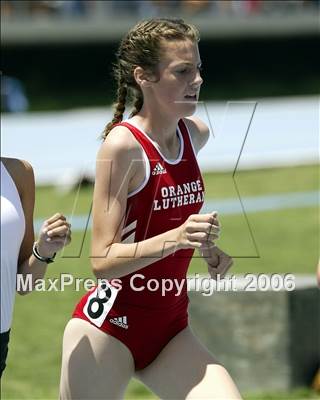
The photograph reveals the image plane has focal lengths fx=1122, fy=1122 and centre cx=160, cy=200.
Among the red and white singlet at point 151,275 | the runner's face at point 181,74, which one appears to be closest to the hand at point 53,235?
the red and white singlet at point 151,275

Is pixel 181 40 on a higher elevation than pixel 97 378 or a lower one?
higher

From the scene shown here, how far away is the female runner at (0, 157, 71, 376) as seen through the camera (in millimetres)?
3938

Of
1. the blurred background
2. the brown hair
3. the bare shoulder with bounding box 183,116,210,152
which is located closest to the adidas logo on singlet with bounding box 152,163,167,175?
the brown hair

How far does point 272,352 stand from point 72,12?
21.4 m

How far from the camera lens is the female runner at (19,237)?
3938 mm

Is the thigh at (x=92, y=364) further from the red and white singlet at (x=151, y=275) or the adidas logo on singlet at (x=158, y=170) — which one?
the adidas logo on singlet at (x=158, y=170)

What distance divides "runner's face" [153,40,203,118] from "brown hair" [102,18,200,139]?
32 mm

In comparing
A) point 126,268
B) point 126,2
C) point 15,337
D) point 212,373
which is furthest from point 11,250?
point 126,2

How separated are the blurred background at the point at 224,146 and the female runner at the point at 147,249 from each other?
0.91m

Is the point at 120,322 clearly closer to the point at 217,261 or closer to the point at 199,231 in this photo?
the point at 217,261

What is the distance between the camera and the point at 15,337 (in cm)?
859

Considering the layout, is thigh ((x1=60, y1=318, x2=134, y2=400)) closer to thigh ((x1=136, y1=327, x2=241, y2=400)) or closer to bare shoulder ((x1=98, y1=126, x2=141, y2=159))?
thigh ((x1=136, y1=327, x2=241, y2=400))

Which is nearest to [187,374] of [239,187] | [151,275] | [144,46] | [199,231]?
[151,275]

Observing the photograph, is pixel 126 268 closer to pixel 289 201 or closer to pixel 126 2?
pixel 289 201
